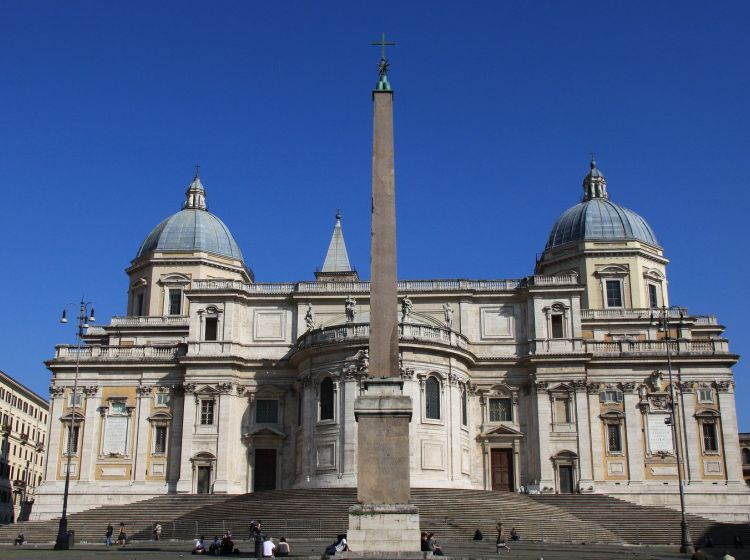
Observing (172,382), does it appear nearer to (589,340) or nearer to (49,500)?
(49,500)

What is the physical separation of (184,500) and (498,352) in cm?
2062

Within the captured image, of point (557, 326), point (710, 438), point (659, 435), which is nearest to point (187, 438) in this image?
point (557, 326)

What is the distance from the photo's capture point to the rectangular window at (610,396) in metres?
55.3

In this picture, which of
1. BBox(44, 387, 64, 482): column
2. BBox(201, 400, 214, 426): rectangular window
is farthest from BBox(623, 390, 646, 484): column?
BBox(44, 387, 64, 482): column

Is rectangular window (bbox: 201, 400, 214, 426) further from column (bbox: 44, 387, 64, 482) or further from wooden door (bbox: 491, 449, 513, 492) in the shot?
wooden door (bbox: 491, 449, 513, 492)

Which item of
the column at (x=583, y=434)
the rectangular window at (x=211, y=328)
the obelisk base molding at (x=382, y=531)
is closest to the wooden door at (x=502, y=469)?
the column at (x=583, y=434)

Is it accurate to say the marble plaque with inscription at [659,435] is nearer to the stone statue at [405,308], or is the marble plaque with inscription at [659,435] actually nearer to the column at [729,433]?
the column at [729,433]

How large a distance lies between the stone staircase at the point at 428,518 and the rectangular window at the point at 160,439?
5701mm

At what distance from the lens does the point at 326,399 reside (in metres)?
51.9

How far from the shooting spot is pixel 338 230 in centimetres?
6775

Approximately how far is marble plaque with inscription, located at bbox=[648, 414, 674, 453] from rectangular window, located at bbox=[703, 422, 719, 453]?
1.97 metres

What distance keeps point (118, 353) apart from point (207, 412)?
710 cm

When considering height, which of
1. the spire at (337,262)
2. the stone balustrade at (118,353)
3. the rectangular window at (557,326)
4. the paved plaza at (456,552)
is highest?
the spire at (337,262)

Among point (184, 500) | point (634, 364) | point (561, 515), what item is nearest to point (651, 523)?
point (561, 515)
